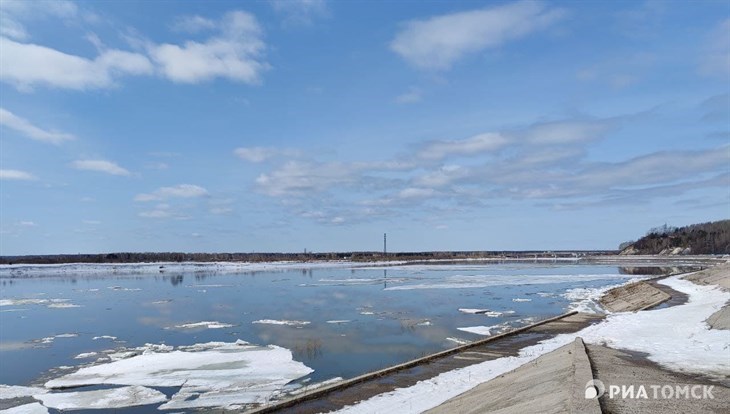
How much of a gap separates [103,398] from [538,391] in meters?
10.1

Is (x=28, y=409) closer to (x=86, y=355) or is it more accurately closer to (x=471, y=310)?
(x=86, y=355)

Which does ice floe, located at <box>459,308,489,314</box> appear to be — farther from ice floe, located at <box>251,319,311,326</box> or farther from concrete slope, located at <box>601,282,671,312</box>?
ice floe, located at <box>251,319,311,326</box>

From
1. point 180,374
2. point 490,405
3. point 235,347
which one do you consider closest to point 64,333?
point 235,347

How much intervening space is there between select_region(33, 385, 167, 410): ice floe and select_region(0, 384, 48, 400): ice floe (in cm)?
40

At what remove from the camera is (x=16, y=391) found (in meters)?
13.1

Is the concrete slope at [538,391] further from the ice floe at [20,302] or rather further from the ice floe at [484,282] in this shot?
the ice floe at [20,302]

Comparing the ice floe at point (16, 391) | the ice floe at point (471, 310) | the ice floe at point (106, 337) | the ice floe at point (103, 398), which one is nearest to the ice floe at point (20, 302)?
the ice floe at point (106, 337)

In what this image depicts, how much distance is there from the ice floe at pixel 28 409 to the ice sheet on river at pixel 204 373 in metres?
1.81

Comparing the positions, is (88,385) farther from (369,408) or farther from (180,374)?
(369,408)

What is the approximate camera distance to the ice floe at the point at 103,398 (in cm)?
1205

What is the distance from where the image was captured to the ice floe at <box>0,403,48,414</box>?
11.4m

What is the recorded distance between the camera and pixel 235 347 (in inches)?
Answer: 721

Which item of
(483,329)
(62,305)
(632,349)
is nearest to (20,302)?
(62,305)

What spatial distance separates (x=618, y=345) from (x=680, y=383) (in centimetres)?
579
